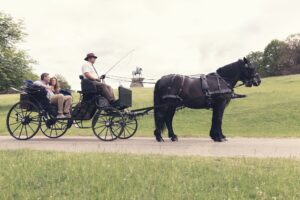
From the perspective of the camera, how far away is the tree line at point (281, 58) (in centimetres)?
8625

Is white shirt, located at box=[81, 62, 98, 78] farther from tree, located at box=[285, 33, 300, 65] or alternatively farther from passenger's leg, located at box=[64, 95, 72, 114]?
tree, located at box=[285, 33, 300, 65]

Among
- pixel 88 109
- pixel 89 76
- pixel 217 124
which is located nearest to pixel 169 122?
pixel 217 124

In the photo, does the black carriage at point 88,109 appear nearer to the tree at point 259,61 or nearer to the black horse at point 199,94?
the black horse at point 199,94

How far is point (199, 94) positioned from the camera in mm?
11984

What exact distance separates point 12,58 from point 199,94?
33259mm

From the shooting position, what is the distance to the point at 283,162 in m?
7.31

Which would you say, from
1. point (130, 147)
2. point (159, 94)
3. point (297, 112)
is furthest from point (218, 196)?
point (297, 112)

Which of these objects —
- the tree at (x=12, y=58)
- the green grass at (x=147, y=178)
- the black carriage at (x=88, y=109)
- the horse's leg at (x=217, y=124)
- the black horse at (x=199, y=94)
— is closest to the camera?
the green grass at (x=147, y=178)

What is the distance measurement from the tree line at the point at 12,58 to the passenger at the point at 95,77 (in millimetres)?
29250

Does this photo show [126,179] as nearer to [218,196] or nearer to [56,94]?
[218,196]

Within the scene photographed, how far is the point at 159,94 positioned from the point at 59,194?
6769 mm

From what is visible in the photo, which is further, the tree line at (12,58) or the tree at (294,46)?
the tree at (294,46)

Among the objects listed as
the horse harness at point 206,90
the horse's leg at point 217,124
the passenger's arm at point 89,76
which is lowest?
the horse's leg at point 217,124

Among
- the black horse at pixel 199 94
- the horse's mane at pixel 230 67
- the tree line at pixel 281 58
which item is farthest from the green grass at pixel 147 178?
the tree line at pixel 281 58
